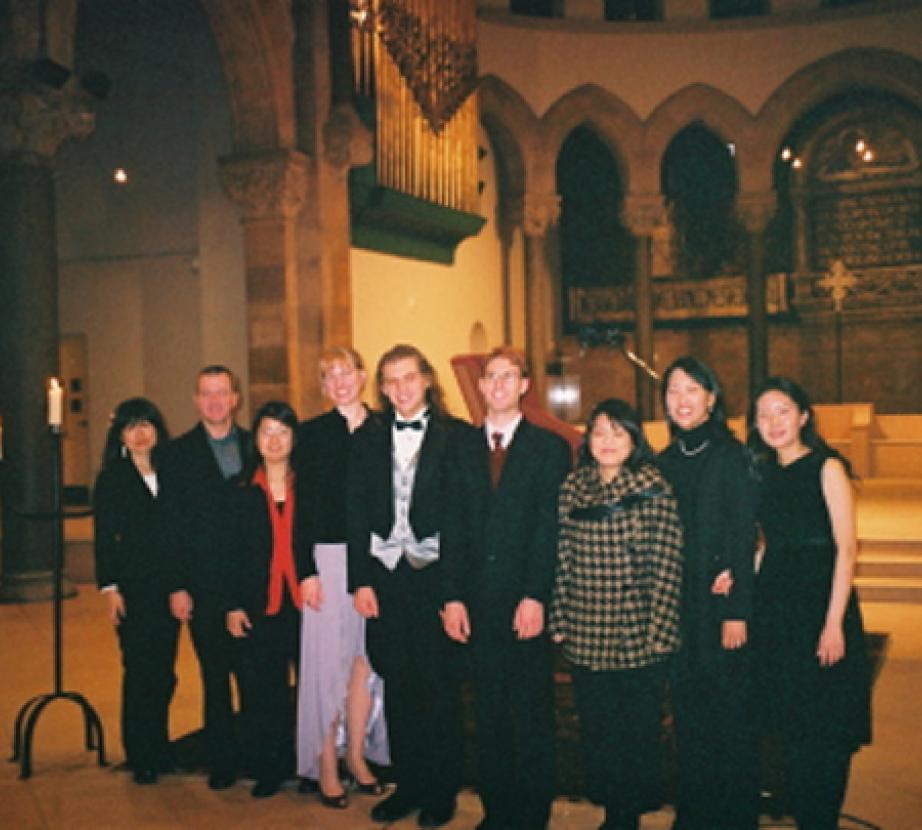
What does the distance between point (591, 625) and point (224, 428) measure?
5.46 feet

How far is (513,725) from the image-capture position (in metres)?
3.53

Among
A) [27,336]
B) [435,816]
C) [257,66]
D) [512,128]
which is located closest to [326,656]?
[435,816]

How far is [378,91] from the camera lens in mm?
10094

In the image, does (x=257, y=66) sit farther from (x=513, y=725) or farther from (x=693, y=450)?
(x=513, y=725)

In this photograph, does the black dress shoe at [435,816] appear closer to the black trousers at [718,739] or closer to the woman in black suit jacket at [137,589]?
the black trousers at [718,739]

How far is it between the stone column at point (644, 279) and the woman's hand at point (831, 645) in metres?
11.2

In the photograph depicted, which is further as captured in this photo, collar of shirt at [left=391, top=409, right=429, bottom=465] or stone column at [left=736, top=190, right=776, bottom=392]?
stone column at [left=736, top=190, right=776, bottom=392]

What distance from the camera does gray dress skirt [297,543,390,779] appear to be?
3.96 m

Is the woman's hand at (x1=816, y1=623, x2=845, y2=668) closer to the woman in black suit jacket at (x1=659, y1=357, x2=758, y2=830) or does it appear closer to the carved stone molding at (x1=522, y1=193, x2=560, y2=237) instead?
the woman in black suit jacket at (x1=659, y1=357, x2=758, y2=830)

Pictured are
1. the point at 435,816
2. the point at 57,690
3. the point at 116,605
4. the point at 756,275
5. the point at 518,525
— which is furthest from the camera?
the point at 756,275

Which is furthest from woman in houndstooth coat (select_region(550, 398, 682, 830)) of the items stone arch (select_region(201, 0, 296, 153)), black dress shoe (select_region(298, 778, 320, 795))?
stone arch (select_region(201, 0, 296, 153))

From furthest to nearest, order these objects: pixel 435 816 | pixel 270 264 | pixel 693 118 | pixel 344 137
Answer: pixel 693 118 → pixel 344 137 → pixel 270 264 → pixel 435 816

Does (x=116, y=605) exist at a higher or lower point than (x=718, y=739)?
higher

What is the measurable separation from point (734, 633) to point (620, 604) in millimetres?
328
